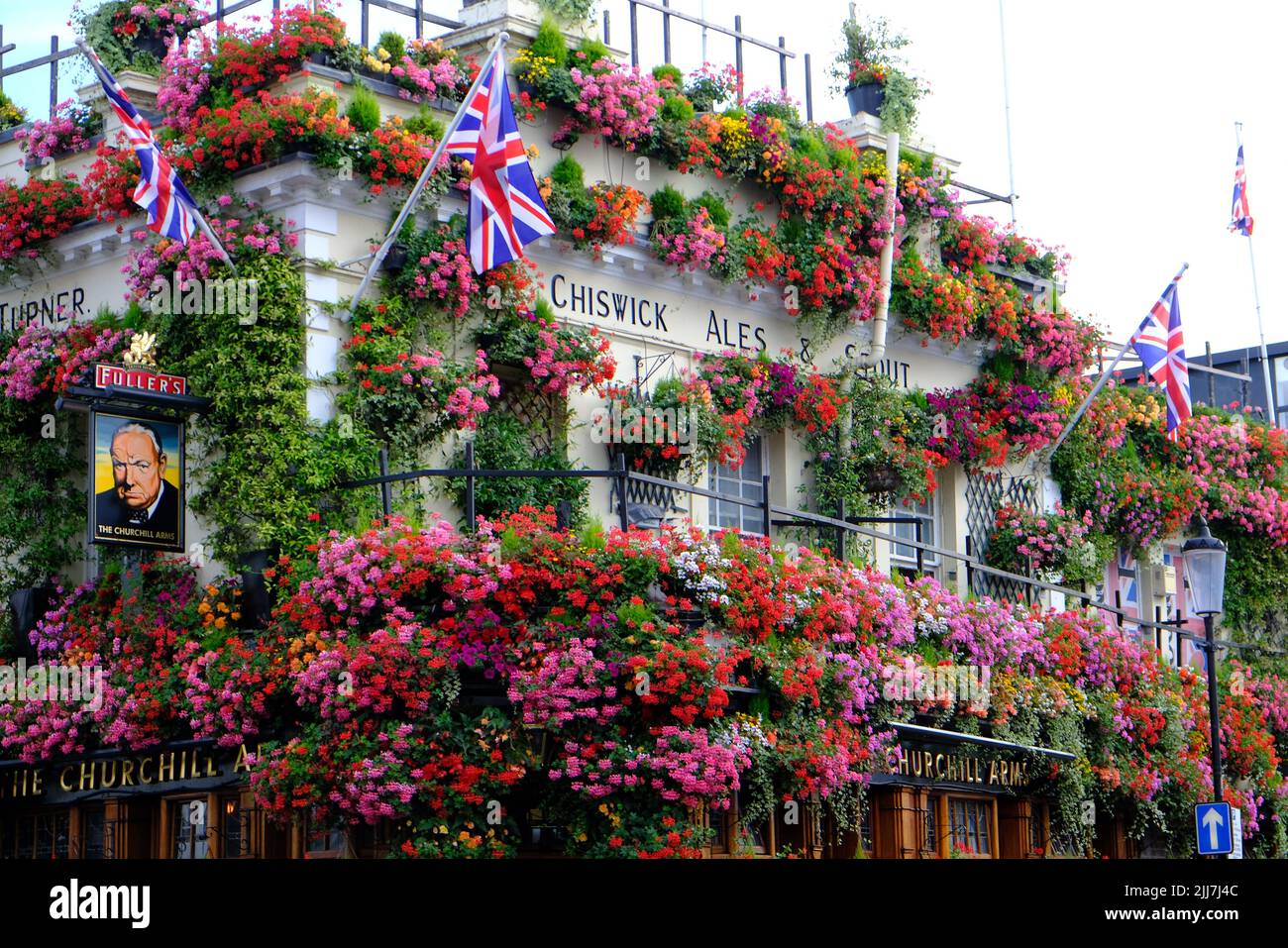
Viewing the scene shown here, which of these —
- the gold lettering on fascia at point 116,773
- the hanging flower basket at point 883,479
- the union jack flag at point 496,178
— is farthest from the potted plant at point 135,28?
the hanging flower basket at point 883,479

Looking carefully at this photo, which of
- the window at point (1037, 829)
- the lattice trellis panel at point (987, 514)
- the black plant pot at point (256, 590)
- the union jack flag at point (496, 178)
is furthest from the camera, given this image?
the lattice trellis panel at point (987, 514)

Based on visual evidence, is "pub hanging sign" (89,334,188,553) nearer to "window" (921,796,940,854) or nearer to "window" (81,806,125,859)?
"window" (81,806,125,859)

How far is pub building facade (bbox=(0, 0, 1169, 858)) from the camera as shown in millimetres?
18891

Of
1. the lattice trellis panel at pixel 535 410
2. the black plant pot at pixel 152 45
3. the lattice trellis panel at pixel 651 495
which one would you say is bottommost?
the lattice trellis panel at pixel 651 495

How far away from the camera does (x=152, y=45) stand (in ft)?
69.9

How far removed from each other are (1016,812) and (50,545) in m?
10.6

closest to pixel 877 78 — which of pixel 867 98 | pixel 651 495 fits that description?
pixel 867 98

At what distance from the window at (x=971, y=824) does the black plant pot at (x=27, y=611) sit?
947 cm

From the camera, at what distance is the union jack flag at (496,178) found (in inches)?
729

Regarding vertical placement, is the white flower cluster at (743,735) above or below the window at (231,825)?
above

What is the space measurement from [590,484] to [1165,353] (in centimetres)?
813

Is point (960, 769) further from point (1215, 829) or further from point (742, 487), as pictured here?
point (742, 487)

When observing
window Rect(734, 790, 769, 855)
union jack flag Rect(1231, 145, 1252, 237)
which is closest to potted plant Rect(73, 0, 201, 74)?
window Rect(734, 790, 769, 855)

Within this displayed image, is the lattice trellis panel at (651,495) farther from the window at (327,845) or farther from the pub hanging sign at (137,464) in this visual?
the window at (327,845)
